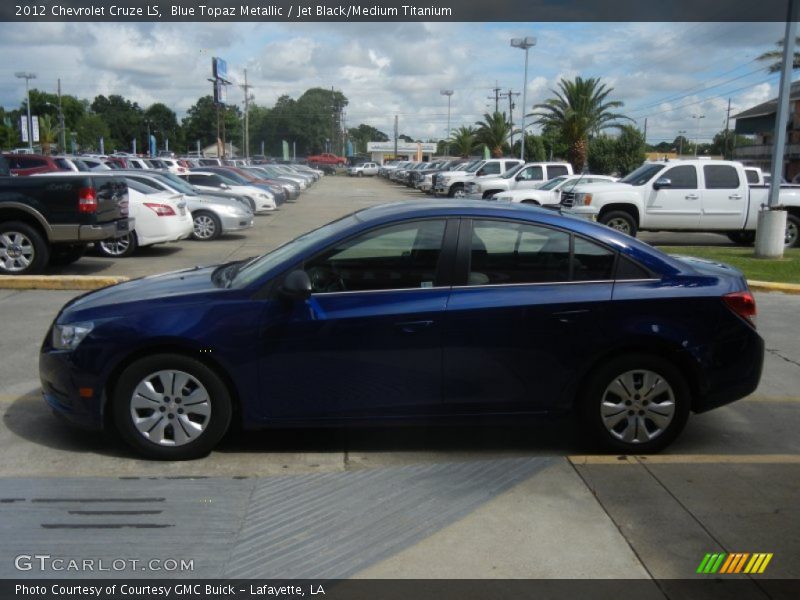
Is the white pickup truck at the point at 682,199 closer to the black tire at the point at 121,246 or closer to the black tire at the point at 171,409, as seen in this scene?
the black tire at the point at 121,246

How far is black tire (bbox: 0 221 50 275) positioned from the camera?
38.5ft

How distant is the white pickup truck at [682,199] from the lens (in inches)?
682

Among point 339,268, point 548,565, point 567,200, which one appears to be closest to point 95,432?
point 339,268

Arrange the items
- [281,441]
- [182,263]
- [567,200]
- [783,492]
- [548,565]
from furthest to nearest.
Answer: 1. [567,200]
2. [182,263]
3. [281,441]
4. [783,492]
5. [548,565]

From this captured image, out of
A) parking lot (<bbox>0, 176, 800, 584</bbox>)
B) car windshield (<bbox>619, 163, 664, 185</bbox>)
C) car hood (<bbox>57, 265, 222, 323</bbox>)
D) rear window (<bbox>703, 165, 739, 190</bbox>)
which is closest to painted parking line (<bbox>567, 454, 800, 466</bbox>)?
parking lot (<bbox>0, 176, 800, 584</bbox>)

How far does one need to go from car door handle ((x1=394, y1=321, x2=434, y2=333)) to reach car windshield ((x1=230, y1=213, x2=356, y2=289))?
2.74 ft

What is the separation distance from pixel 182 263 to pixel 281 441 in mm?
9438

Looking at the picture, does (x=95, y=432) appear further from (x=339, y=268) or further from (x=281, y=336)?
(x=339, y=268)

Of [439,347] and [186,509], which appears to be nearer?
[186,509]

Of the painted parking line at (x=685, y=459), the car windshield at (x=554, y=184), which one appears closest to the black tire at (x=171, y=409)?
the painted parking line at (x=685, y=459)

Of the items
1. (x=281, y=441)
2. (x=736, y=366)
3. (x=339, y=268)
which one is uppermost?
(x=339, y=268)

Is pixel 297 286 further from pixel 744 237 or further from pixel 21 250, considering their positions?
pixel 744 237

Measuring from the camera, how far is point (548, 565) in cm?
389

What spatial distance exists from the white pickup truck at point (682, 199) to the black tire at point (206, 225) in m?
7.93
